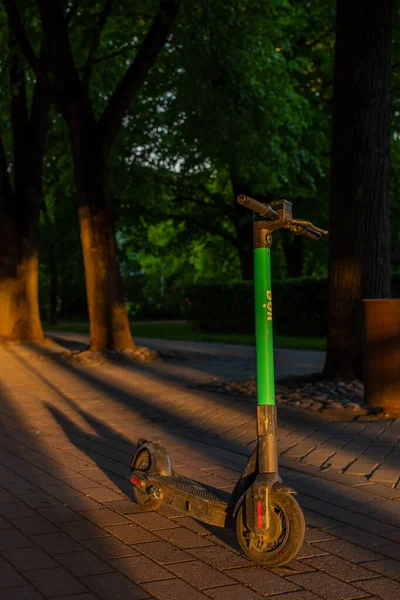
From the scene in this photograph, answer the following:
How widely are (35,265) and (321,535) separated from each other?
1488cm

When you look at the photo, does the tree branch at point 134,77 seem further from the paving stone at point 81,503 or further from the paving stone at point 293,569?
the paving stone at point 293,569

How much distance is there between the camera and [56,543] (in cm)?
464

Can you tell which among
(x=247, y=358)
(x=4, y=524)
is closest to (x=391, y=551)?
(x=4, y=524)

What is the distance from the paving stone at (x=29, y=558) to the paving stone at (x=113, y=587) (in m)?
0.30

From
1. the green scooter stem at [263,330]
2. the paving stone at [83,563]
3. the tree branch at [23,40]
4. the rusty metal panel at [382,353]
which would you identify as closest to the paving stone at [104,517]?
the paving stone at [83,563]

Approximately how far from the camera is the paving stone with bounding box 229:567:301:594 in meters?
3.89

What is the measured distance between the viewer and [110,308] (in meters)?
15.2

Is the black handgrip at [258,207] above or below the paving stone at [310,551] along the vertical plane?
above

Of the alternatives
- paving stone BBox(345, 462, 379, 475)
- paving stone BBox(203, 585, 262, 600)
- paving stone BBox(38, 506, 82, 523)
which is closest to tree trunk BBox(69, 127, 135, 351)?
paving stone BBox(345, 462, 379, 475)

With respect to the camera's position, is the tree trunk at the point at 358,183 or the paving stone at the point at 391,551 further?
the tree trunk at the point at 358,183

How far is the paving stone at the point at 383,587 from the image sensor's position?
3797 millimetres

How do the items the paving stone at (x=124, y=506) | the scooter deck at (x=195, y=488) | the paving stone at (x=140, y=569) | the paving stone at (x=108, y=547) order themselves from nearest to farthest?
the paving stone at (x=140, y=569) → the paving stone at (x=108, y=547) → the scooter deck at (x=195, y=488) → the paving stone at (x=124, y=506)

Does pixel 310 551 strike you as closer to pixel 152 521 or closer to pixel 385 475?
pixel 152 521

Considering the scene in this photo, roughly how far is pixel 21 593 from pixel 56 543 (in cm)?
80
